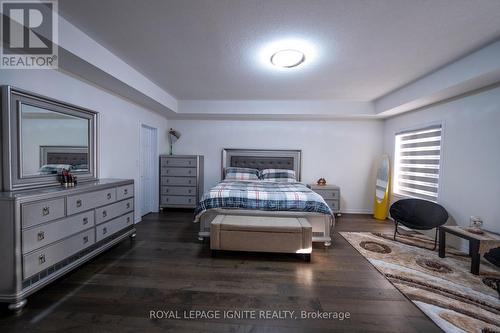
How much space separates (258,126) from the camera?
502 cm

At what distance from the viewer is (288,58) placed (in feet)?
8.37

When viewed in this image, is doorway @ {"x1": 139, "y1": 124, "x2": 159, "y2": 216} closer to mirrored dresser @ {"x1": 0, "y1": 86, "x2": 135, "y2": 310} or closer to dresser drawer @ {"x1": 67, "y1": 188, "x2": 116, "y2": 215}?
mirrored dresser @ {"x1": 0, "y1": 86, "x2": 135, "y2": 310}

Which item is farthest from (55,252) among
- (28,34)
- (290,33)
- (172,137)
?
(172,137)

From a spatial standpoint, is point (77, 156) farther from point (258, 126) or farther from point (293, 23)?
point (258, 126)

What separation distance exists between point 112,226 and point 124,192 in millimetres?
451

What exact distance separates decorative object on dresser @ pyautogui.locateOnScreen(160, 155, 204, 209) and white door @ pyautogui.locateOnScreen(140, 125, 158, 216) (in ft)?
0.48

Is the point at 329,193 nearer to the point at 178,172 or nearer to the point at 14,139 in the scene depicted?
the point at 178,172

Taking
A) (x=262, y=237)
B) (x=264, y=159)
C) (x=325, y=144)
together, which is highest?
(x=325, y=144)

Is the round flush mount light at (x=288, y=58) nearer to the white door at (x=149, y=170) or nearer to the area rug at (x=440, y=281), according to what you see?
the area rug at (x=440, y=281)

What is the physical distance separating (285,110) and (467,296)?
3.65 m

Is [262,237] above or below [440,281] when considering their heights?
above

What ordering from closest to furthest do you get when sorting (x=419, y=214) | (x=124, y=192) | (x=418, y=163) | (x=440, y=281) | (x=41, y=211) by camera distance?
(x=41, y=211) → (x=440, y=281) → (x=124, y=192) → (x=419, y=214) → (x=418, y=163)

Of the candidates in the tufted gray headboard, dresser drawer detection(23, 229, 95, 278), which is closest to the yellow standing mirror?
the tufted gray headboard

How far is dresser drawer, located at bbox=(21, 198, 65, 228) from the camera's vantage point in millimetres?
1671
